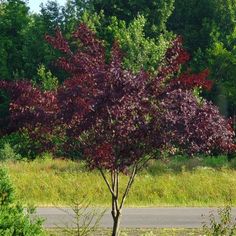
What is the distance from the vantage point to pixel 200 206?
1955 cm

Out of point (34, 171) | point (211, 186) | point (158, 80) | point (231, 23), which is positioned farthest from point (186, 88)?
point (231, 23)

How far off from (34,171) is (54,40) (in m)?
14.6

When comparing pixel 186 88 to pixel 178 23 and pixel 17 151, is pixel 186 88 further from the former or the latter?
pixel 178 23

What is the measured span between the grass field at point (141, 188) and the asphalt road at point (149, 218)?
142cm

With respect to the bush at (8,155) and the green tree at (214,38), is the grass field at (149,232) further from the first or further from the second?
the green tree at (214,38)

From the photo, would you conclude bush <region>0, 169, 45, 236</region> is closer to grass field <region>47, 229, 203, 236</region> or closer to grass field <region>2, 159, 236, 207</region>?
grass field <region>47, 229, 203, 236</region>

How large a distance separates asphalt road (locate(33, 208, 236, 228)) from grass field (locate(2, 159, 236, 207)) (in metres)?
1.42

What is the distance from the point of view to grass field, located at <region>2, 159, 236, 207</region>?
66.3 feet

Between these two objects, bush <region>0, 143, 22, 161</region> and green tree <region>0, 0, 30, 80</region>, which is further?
green tree <region>0, 0, 30, 80</region>

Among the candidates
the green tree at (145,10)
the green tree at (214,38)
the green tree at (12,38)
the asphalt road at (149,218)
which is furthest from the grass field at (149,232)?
the green tree at (12,38)

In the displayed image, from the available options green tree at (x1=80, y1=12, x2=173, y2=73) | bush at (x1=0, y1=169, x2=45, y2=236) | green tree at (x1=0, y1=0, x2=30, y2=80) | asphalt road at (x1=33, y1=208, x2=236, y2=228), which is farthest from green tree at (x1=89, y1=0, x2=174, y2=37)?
bush at (x1=0, y1=169, x2=45, y2=236)

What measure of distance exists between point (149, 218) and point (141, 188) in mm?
4186

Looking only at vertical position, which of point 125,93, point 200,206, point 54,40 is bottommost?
point 200,206

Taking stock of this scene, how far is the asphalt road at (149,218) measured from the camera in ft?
51.2
